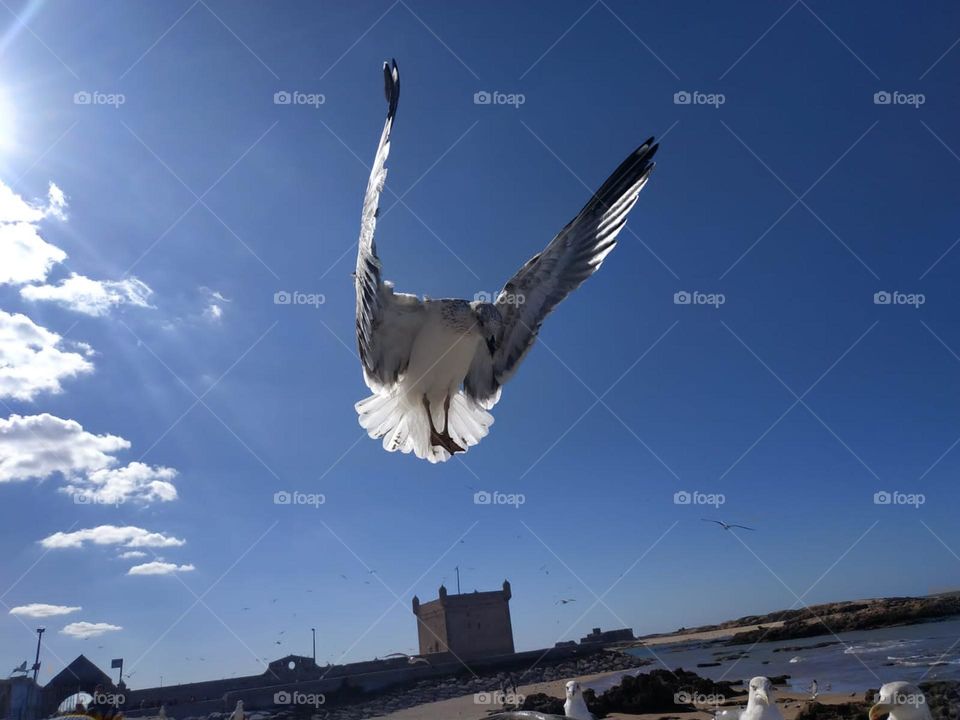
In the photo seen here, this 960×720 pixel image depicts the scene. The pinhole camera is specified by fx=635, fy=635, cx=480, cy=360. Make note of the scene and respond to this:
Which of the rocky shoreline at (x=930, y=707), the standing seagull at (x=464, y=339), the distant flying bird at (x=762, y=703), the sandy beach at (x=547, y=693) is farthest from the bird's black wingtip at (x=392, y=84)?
the sandy beach at (x=547, y=693)

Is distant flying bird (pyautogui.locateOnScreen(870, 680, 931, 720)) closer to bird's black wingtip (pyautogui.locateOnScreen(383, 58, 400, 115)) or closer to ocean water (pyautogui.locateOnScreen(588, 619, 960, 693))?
ocean water (pyautogui.locateOnScreen(588, 619, 960, 693))

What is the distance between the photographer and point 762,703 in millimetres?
4707

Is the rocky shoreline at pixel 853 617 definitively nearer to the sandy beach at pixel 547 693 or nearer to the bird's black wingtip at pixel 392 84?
the sandy beach at pixel 547 693

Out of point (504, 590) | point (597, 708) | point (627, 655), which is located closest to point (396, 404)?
point (597, 708)

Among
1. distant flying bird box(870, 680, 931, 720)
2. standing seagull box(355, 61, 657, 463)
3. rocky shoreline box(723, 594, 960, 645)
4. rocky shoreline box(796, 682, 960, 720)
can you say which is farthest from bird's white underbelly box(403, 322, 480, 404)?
rocky shoreline box(723, 594, 960, 645)

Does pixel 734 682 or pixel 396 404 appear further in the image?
pixel 734 682

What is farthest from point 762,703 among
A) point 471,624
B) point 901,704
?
point 471,624

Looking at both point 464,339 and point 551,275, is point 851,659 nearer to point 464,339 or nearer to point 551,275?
point 551,275

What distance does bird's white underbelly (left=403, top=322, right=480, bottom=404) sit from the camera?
15.5ft

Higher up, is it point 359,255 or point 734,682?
point 359,255

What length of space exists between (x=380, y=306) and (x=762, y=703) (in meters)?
4.05

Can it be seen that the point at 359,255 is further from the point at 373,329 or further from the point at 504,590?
the point at 504,590

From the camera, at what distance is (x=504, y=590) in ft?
104

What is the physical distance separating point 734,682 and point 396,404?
31.0 ft
